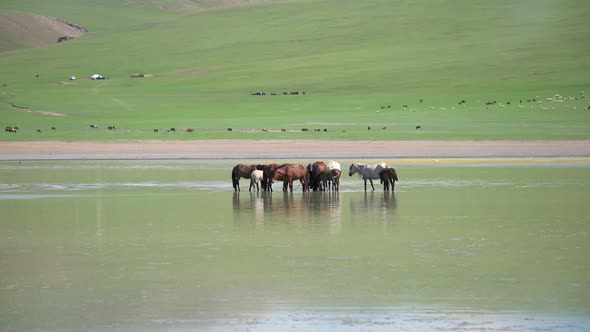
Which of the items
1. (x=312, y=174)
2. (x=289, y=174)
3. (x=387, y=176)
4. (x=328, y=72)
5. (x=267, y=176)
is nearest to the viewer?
(x=387, y=176)

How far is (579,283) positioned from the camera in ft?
36.4

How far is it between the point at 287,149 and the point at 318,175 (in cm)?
1916

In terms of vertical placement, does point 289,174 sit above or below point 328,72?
below

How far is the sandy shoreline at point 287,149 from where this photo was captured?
40438mm

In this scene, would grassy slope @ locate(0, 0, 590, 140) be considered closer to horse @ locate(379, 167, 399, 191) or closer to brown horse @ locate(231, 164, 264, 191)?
brown horse @ locate(231, 164, 264, 191)

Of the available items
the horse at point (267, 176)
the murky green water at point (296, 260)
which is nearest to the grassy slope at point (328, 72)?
the horse at point (267, 176)

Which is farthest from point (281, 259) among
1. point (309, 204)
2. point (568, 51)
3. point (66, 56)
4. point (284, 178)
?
point (66, 56)

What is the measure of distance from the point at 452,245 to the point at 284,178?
1037 centimetres

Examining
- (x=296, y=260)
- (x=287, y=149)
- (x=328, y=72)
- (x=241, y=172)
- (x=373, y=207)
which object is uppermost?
(x=328, y=72)

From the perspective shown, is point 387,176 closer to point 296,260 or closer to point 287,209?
point 287,209

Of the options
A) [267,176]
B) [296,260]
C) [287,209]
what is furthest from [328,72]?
[296,260]

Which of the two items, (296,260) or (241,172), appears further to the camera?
(241,172)

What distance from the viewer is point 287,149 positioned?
43.5m

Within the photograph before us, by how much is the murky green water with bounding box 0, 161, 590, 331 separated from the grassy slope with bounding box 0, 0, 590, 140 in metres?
28.4
